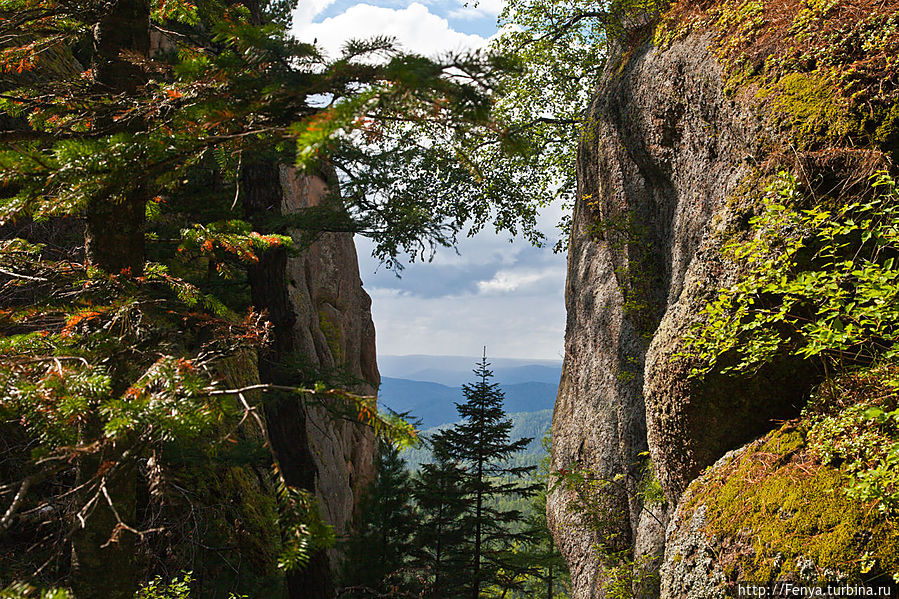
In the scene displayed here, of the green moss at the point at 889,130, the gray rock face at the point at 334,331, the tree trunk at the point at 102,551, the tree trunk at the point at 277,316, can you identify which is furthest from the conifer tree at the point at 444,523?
the green moss at the point at 889,130

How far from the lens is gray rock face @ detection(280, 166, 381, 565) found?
13164 mm

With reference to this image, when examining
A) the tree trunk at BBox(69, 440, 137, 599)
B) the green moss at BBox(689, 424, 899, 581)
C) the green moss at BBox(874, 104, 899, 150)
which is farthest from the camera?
the green moss at BBox(874, 104, 899, 150)

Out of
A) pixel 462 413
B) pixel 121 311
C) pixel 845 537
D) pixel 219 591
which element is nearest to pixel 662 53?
pixel 845 537

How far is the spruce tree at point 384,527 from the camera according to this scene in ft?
54.2

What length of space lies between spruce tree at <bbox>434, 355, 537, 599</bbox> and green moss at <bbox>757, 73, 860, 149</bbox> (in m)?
14.4

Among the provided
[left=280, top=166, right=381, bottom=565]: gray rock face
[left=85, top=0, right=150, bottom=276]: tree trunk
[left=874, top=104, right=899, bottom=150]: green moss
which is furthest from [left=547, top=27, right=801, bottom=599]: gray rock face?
[left=280, top=166, right=381, bottom=565]: gray rock face

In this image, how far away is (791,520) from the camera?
3.36 meters

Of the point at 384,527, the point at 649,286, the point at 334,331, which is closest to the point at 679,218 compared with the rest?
the point at 649,286

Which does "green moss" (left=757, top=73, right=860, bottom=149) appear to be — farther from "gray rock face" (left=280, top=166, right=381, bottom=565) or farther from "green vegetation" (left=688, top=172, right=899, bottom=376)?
"gray rock face" (left=280, top=166, right=381, bottom=565)

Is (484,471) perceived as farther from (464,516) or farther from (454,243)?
(454,243)

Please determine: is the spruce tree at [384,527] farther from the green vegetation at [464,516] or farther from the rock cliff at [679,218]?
the rock cliff at [679,218]

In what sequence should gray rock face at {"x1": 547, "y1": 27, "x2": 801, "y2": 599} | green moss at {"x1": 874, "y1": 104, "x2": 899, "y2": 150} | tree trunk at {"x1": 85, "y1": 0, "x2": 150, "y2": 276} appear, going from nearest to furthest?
tree trunk at {"x1": 85, "y1": 0, "x2": 150, "y2": 276}
green moss at {"x1": 874, "y1": 104, "x2": 899, "y2": 150}
gray rock face at {"x1": 547, "y1": 27, "x2": 801, "y2": 599}

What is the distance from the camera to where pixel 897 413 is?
2891 millimetres

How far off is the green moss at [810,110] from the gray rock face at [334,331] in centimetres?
970
